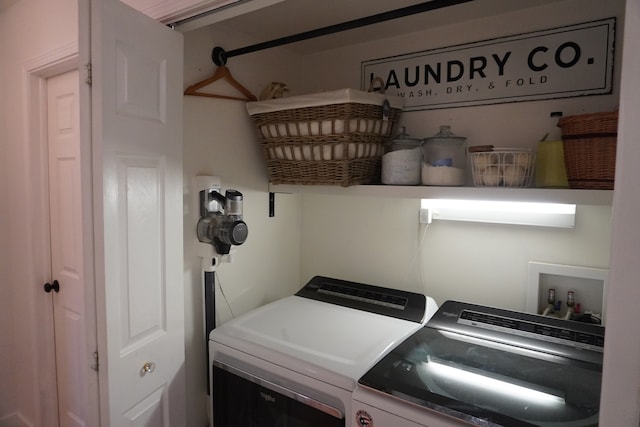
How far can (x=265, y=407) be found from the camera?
53.1 inches

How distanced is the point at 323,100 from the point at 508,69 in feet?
2.45

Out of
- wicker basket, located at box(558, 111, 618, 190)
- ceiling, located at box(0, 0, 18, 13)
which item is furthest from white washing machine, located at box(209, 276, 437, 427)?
ceiling, located at box(0, 0, 18, 13)

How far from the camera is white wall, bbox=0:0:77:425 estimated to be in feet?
6.40

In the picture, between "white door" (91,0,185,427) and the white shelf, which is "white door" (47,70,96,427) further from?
the white shelf

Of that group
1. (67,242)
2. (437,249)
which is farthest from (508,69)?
(67,242)

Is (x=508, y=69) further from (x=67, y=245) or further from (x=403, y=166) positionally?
(x=67, y=245)

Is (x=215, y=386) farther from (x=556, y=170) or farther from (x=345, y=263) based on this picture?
(x=556, y=170)

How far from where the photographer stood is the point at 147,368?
1.30 metres

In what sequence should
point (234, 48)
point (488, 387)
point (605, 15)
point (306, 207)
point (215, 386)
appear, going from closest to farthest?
1. point (488, 387)
2. point (605, 15)
3. point (215, 386)
4. point (234, 48)
5. point (306, 207)

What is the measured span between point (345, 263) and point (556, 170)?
1.09 m

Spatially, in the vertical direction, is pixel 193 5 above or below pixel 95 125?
above

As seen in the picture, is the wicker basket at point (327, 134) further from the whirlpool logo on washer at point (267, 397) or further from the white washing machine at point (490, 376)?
the whirlpool logo on washer at point (267, 397)

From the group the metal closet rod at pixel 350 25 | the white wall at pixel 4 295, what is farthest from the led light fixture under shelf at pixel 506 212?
the white wall at pixel 4 295

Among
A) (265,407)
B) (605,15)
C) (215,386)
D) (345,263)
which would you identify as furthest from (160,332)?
(605,15)
